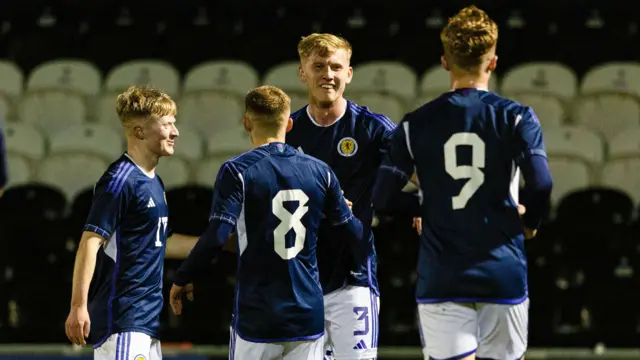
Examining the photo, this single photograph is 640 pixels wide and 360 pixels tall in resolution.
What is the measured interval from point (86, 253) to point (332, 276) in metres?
1.33

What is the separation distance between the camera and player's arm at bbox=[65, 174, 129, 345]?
4.79 metres

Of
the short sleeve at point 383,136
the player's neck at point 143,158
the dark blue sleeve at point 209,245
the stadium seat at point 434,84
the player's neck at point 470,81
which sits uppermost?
the stadium seat at point 434,84

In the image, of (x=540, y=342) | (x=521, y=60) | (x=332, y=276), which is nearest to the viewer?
(x=332, y=276)

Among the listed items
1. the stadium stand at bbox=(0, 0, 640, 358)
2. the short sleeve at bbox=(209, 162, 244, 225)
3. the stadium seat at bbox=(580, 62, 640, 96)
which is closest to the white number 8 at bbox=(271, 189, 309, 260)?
the short sleeve at bbox=(209, 162, 244, 225)

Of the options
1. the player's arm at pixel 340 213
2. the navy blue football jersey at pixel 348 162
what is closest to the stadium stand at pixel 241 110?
the navy blue football jersey at pixel 348 162

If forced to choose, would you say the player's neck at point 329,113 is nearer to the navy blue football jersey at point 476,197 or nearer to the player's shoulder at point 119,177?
the player's shoulder at point 119,177

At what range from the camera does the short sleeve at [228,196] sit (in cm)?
471

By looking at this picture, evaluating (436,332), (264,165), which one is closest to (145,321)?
(264,165)

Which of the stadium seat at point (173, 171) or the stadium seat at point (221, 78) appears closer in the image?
the stadium seat at point (173, 171)

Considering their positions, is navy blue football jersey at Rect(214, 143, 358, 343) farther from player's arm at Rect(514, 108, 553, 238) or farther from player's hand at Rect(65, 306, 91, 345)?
player's arm at Rect(514, 108, 553, 238)

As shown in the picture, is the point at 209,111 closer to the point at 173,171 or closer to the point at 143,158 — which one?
the point at 173,171

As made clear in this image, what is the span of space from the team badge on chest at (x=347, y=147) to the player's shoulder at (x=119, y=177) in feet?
3.64

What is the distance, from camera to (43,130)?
11.1m

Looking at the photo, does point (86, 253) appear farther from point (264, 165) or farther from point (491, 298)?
point (491, 298)
